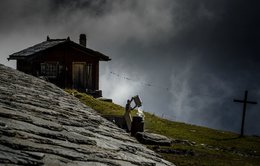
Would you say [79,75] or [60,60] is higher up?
[60,60]

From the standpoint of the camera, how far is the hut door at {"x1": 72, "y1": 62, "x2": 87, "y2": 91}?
101 feet

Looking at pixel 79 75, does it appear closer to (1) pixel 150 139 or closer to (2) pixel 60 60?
(2) pixel 60 60

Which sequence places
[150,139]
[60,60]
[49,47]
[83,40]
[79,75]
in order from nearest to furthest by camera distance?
[150,139] → [49,47] → [60,60] → [79,75] → [83,40]

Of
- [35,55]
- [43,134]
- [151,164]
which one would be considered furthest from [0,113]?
[35,55]

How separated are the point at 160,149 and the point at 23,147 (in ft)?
45.3

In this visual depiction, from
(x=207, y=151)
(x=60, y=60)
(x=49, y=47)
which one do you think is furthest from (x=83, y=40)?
(x=207, y=151)

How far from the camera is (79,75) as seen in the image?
1227 inches

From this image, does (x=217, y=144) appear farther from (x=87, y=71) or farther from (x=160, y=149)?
(x=87, y=71)

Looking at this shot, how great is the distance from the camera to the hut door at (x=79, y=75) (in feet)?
101

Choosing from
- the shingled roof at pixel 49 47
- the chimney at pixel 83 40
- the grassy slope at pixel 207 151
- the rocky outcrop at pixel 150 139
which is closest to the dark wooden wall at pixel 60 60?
the shingled roof at pixel 49 47

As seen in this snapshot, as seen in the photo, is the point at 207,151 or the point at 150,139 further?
the point at 207,151

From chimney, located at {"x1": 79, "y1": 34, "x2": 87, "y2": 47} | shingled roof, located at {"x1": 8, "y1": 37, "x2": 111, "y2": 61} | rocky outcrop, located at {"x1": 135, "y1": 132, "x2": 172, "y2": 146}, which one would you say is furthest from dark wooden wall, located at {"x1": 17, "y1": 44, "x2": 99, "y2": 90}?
rocky outcrop, located at {"x1": 135, "y1": 132, "x2": 172, "y2": 146}

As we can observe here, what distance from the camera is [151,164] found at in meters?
2.88

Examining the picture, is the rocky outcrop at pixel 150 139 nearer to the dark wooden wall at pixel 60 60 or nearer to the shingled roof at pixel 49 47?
the dark wooden wall at pixel 60 60
